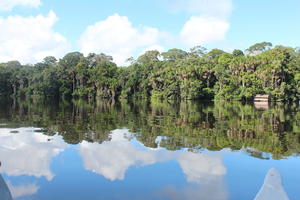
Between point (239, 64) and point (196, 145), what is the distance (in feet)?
145

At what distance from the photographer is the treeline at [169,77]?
48.8 m

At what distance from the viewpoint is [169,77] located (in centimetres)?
5788

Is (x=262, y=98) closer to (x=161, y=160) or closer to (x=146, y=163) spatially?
(x=161, y=160)

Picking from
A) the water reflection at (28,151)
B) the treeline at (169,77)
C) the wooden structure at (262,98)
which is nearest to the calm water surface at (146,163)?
the water reflection at (28,151)

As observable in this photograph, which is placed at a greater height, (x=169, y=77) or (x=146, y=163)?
(x=169, y=77)

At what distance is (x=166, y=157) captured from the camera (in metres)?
9.30

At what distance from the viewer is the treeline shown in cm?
4884

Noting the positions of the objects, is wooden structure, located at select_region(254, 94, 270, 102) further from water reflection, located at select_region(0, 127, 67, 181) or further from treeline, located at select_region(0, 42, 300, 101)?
water reflection, located at select_region(0, 127, 67, 181)

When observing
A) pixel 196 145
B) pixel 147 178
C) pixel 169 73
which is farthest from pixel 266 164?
pixel 169 73

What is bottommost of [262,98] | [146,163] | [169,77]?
[146,163]

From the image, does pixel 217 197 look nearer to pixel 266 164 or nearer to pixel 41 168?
pixel 266 164

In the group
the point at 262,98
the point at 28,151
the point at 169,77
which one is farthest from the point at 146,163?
the point at 169,77

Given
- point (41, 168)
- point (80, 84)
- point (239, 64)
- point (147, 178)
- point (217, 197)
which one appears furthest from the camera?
point (80, 84)

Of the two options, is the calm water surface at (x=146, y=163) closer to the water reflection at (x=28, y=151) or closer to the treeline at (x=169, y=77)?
the water reflection at (x=28, y=151)
